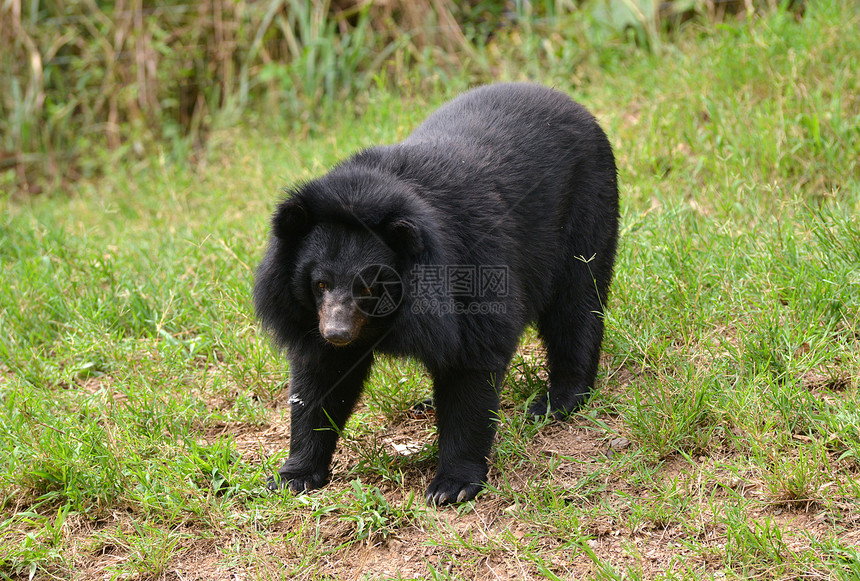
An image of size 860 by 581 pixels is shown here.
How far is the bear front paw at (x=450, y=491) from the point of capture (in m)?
3.29

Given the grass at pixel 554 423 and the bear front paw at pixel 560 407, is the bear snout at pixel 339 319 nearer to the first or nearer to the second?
the grass at pixel 554 423

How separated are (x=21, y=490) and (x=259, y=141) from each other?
4704 millimetres

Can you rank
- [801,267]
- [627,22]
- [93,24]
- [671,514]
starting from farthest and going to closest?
[93,24] < [627,22] < [801,267] < [671,514]

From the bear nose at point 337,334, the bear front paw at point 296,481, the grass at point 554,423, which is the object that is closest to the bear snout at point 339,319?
the bear nose at point 337,334

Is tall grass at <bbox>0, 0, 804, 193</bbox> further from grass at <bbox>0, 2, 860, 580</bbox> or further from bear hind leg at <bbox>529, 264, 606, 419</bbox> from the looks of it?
bear hind leg at <bbox>529, 264, 606, 419</bbox>

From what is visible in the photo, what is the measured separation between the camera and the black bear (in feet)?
10.1

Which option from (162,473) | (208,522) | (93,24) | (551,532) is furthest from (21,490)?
(93,24)

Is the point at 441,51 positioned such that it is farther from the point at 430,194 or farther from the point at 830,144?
the point at 430,194

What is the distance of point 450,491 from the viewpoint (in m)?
3.29

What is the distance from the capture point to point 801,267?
13.1 feet

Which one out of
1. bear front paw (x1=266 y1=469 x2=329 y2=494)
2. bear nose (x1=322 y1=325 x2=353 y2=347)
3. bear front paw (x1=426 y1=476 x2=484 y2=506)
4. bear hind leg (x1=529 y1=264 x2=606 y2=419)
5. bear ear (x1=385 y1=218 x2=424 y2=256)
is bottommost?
bear front paw (x1=266 y1=469 x2=329 y2=494)

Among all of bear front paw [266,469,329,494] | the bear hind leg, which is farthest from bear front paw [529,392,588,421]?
bear front paw [266,469,329,494]

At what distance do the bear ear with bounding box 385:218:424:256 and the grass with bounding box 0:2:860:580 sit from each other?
593 mm

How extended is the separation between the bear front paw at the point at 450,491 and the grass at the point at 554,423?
0.05 metres
